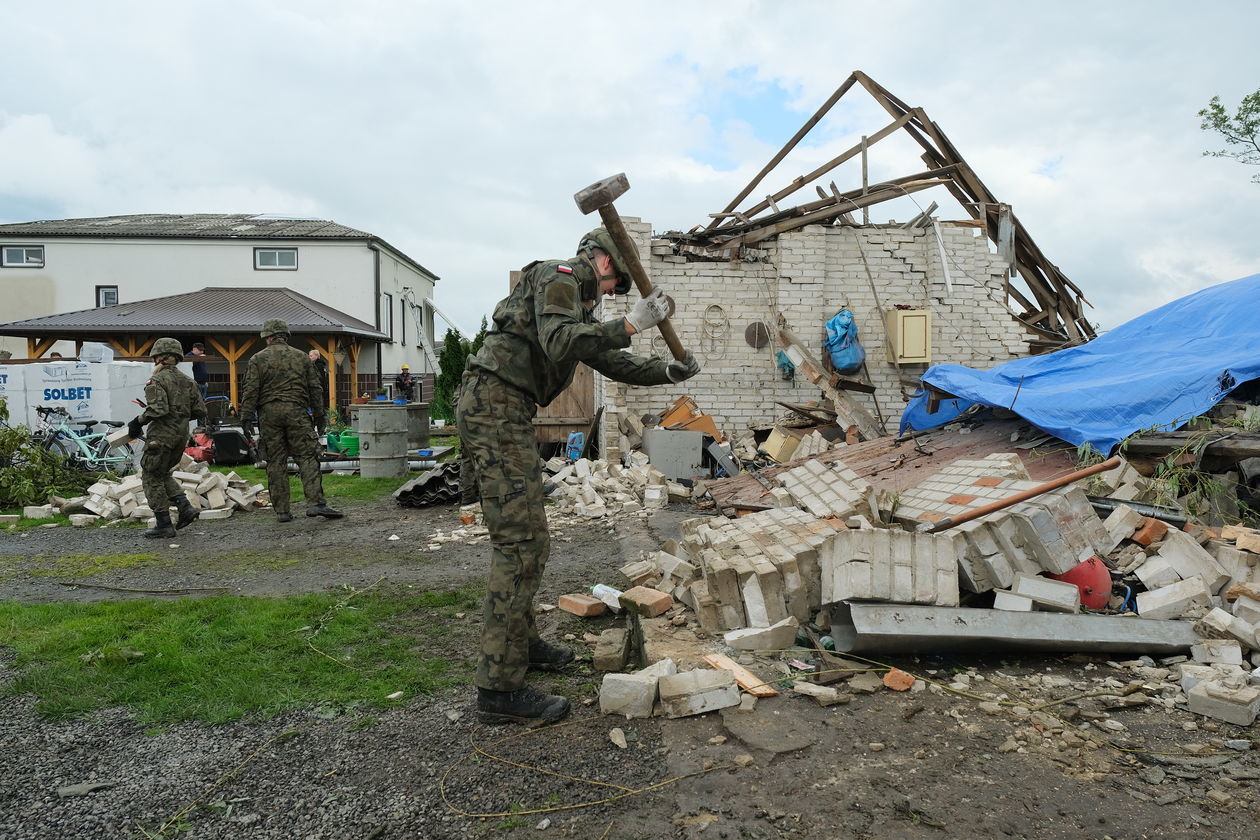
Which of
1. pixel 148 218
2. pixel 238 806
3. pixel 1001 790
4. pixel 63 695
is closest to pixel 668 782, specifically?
pixel 1001 790

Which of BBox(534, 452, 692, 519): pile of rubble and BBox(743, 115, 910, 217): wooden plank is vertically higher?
BBox(743, 115, 910, 217): wooden plank

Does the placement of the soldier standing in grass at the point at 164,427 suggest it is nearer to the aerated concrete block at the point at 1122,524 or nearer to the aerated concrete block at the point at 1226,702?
the aerated concrete block at the point at 1122,524

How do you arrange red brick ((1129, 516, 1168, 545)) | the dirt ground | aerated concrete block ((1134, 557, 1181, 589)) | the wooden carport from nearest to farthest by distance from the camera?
the dirt ground, aerated concrete block ((1134, 557, 1181, 589)), red brick ((1129, 516, 1168, 545)), the wooden carport

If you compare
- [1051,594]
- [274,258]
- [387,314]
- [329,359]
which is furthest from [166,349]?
[387,314]

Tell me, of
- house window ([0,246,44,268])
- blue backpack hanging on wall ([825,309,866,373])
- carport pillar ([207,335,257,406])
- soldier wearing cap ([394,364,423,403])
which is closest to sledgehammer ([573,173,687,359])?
blue backpack hanging on wall ([825,309,866,373])

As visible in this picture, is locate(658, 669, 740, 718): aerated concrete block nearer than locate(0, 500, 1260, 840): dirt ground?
No

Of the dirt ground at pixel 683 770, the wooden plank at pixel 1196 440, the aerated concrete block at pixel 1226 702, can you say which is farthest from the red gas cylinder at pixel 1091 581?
the wooden plank at pixel 1196 440

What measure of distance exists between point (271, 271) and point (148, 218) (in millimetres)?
7787

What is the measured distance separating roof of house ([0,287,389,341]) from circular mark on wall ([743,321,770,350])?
452 inches

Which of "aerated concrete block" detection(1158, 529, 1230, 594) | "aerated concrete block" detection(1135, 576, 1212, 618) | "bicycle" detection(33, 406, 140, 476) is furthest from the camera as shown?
"bicycle" detection(33, 406, 140, 476)

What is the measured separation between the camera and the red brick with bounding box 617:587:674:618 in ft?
12.8

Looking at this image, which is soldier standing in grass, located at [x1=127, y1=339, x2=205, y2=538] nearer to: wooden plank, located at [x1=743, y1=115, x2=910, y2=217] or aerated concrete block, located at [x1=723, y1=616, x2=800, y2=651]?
aerated concrete block, located at [x1=723, y1=616, x2=800, y2=651]

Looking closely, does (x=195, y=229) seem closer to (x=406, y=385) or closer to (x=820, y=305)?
(x=406, y=385)

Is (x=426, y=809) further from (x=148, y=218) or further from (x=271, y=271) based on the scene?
(x=148, y=218)
